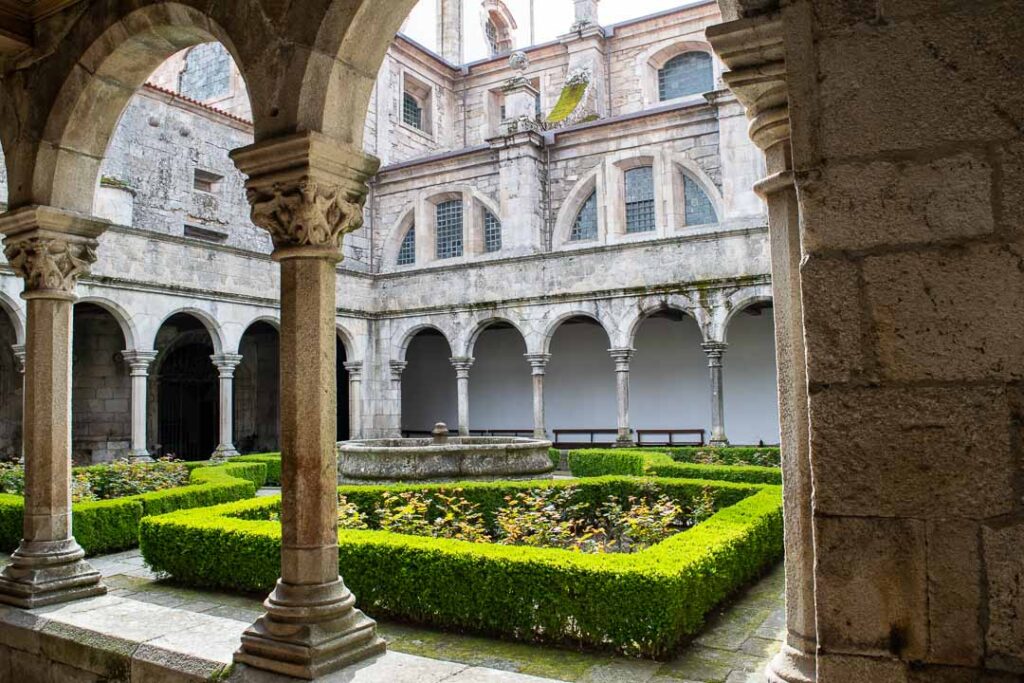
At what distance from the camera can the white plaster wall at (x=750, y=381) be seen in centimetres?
1698

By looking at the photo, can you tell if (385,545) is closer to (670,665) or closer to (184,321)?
(670,665)

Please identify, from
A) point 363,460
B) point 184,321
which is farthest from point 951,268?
point 184,321

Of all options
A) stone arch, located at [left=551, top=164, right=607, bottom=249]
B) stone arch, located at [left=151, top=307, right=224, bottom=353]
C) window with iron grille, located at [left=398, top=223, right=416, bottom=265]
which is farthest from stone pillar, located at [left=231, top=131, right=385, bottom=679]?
window with iron grille, located at [left=398, top=223, right=416, bottom=265]

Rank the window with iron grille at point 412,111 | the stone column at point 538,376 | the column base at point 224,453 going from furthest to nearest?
1. the window with iron grille at point 412,111
2. the stone column at point 538,376
3. the column base at point 224,453

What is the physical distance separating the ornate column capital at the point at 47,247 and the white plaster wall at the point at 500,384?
15665 millimetres

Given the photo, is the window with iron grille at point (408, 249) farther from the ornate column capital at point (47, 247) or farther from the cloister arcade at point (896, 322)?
the cloister arcade at point (896, 322)

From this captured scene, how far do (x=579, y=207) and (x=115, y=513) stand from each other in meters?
14.0

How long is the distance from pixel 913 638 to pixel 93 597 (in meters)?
4.18

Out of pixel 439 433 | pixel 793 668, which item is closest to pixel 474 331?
pixel 439 433

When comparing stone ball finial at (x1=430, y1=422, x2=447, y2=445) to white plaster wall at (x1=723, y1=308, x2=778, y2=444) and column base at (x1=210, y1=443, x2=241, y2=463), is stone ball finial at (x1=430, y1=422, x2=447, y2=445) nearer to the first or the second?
column base at (x1=210, y1=443, x2=241, y2=463)

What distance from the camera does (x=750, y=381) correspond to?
17.2 m

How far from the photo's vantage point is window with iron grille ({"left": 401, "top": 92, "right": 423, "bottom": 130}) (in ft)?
79.7

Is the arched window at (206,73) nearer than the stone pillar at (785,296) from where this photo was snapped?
No

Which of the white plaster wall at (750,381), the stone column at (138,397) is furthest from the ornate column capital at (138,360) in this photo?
the white plaster wall at (750,381)
